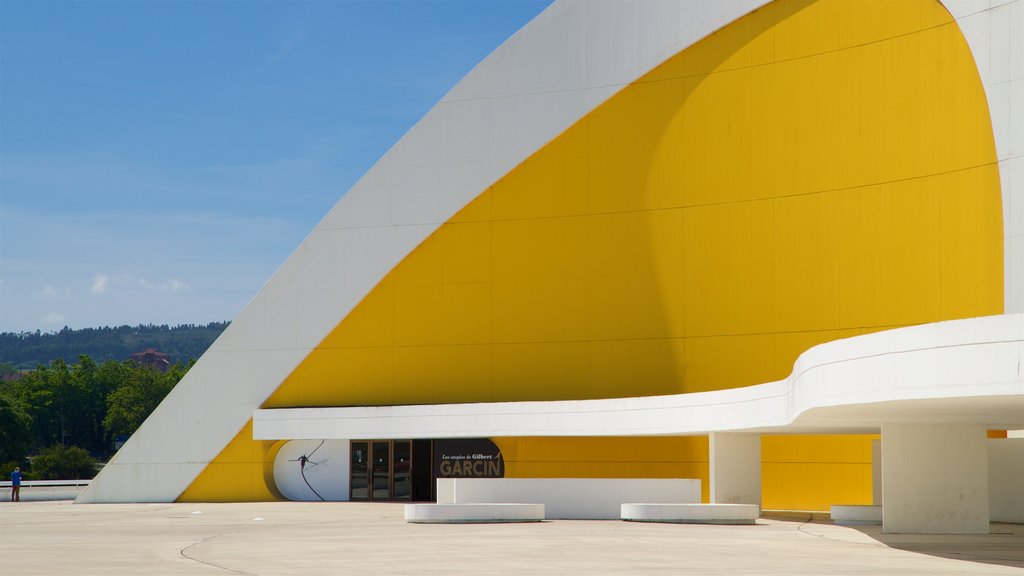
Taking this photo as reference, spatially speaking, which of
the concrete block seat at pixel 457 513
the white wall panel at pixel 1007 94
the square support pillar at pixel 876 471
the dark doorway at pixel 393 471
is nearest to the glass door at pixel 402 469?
the dark doorway at pixel 393 471

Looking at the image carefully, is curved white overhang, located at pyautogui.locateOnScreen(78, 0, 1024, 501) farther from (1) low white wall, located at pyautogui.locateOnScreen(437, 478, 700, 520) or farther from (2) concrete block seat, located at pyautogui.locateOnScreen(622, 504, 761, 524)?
(2) concrete block seat, located at pyautogui.locateOnScreen(622, 504, 761, 524)

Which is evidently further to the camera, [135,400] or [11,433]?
[135,400]

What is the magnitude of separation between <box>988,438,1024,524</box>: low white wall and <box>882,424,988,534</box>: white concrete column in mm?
5869

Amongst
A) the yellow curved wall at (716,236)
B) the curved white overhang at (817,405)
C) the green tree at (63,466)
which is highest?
the yellow curved wall at (716,236)

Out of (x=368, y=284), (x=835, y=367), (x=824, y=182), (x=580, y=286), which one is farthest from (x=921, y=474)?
(x=368, y=284)

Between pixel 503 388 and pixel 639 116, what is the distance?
28.4 ft

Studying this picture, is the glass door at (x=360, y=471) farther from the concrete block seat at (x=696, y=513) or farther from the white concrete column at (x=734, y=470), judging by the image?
the concrete block seat at (x=696, y=513)

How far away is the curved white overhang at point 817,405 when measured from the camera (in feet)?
45.0

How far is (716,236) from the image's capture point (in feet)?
108

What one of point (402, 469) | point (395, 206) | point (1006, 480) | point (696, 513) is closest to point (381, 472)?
point (402, 469)

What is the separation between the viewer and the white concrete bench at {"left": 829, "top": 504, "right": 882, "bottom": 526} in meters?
25.2

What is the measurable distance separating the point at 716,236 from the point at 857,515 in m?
9.78

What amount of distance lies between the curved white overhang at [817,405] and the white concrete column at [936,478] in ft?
2.07

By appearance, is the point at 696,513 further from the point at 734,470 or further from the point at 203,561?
the point at 203,561
